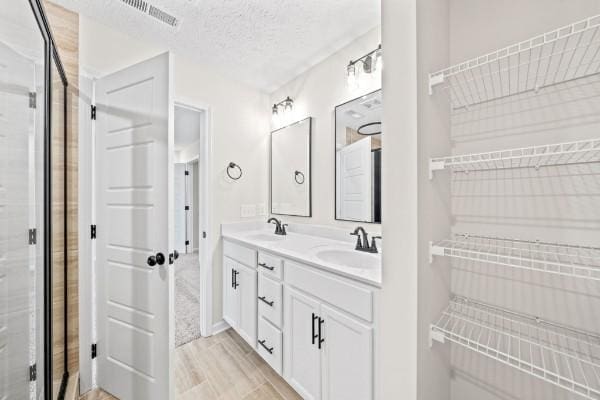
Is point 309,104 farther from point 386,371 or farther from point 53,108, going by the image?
point 386,371

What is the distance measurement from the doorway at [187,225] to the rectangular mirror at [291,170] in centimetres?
81

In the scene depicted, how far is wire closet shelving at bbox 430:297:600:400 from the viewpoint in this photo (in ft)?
2.70

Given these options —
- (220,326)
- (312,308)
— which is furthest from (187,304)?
(312,308)

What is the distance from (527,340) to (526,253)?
331 millimetres

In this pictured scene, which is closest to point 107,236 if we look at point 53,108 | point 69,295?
point 69,295

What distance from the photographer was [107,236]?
5.16 ft

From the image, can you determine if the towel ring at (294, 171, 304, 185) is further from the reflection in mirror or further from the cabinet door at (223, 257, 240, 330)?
the cabinet door at (223, 257, 240, 330)

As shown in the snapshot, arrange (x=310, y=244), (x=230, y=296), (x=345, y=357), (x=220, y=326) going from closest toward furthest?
(x=345, y=357) < (x=310, y=244) < (x=230, y=296) < (x=220, y=326)

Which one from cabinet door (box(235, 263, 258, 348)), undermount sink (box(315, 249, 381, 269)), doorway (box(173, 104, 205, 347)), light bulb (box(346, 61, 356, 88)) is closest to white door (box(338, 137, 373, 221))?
undermount sink (box(315, 249, 381, 269))

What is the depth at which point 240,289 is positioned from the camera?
2.06m

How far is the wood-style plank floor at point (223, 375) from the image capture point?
1574mm

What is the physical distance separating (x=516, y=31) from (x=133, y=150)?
2.01 meters

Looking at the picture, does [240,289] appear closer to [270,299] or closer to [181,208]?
[270,299]

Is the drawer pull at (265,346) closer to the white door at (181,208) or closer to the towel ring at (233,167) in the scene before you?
the towel ring at (233,167)
